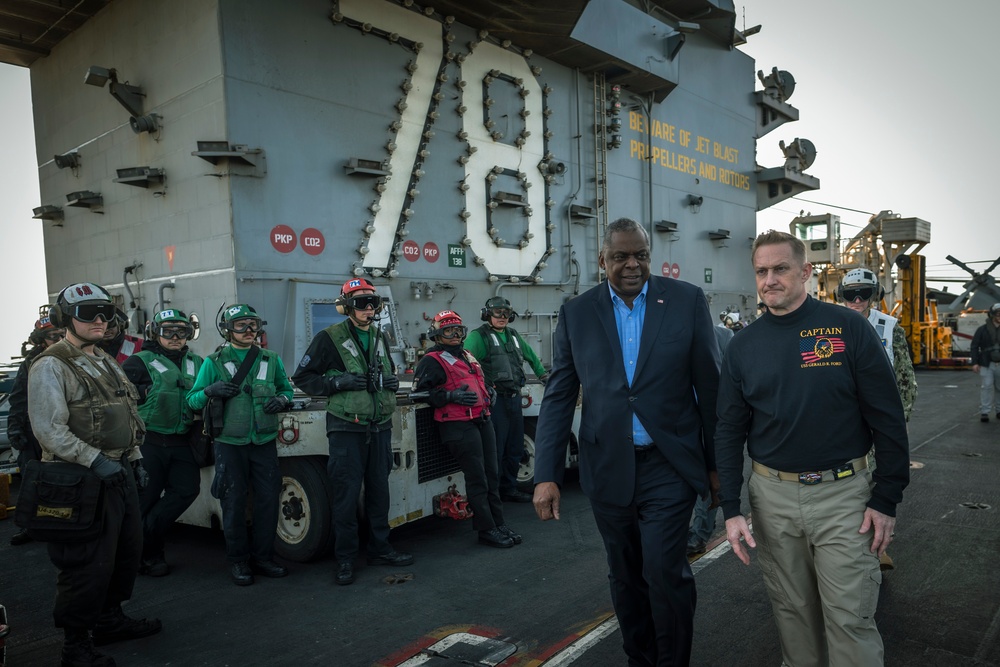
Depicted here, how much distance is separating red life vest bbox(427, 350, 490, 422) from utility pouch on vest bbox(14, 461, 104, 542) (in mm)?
2674

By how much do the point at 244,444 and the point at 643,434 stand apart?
329 centimetres

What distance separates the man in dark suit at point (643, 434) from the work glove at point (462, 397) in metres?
2.37

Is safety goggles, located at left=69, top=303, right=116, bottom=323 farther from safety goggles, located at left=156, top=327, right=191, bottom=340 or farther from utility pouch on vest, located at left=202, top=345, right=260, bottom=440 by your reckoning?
safety goggles, located at left=156, top=327, right=191, bottom=340

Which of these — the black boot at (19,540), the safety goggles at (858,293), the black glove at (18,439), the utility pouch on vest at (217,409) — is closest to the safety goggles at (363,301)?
the utility pouch on vest at (217,409)

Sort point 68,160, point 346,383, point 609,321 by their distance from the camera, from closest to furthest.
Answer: point 609,321 < point 346,383 < point 68,160

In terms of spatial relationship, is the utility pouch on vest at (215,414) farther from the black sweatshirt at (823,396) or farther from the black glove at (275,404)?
the black sweatshirt at (823,396)

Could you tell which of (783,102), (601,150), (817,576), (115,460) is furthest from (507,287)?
(783,102)

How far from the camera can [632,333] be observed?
3119 mm

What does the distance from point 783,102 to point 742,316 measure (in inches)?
264

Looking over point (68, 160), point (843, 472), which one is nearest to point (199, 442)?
point (843, 472)

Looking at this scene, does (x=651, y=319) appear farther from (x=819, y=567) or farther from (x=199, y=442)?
(x=199, y=442)

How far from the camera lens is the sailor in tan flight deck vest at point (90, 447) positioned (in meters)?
3.61

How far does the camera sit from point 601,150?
14008 mm

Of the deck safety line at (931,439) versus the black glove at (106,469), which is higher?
the black glove at (106,469)
